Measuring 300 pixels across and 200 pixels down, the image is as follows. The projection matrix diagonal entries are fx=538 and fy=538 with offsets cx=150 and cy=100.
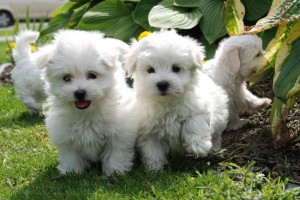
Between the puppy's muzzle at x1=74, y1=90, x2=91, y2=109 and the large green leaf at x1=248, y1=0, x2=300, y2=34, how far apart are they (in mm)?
1433

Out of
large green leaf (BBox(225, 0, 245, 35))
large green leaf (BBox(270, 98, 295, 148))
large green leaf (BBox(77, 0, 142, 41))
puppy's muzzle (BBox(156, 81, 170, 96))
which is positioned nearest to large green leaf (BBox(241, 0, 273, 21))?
large green leaf (BBox(77, 0, 142, 41))

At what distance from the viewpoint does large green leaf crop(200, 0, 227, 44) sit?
665cm

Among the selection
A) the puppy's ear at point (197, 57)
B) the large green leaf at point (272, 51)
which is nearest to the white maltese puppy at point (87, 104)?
the puppy's ear at point (197, 57)

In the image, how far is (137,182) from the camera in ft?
13.9

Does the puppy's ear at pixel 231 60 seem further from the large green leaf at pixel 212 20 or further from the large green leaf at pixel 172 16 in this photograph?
the large green leaf at pixel 172 16

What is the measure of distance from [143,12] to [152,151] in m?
3.25

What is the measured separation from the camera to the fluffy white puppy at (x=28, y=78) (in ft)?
23.0

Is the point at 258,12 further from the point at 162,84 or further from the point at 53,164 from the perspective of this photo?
the point at 53,164

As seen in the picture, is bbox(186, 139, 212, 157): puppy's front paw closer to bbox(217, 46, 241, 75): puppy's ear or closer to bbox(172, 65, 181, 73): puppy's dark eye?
bbox(172, 65, 181, 73): puppy's dark eye

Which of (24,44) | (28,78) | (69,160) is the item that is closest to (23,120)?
(28,78)

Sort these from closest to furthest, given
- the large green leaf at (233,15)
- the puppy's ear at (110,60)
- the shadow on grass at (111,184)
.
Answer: the shadow on grass at (111,184), the puppy's ear at (110,60), the large green leaf at (233,15)

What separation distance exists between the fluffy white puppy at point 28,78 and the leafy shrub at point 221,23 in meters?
0.89

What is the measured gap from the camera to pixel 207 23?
22.2 ft

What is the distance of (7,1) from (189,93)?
23922 mm
